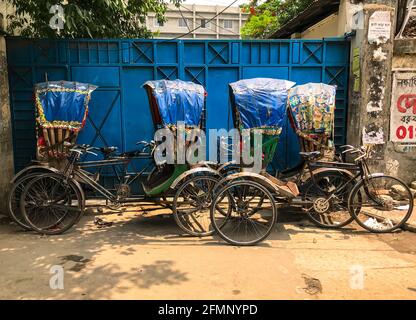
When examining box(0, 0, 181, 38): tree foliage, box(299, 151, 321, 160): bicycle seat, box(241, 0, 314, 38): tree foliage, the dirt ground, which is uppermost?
box(241, 0, 314, 38): tree foliage

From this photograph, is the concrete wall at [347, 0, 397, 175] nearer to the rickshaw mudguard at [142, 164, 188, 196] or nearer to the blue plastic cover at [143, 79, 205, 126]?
the blue plastic cover at [143, 79, 205, 126]

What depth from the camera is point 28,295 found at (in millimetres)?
3799

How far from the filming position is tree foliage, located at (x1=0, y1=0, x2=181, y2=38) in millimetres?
6206

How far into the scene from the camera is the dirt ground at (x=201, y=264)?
3.87 meters

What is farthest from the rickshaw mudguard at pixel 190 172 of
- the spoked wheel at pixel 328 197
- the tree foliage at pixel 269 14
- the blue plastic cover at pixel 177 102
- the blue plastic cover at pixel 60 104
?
the tree foliage at pixel 269 14

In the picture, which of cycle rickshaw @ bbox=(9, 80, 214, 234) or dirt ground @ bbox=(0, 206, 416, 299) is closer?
dirt ground @ bbox=(0, 206, 416, 299)

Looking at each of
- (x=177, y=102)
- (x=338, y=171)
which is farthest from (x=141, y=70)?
(x=338, y=171)

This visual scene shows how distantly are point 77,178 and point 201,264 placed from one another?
2.38 metres

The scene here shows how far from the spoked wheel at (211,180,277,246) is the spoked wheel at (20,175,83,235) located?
6.57 feet

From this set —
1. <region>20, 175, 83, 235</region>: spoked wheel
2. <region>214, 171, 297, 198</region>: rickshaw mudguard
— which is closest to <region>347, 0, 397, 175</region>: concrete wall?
<region>214, 171, 297, 198</region>: rickshaw mudguard

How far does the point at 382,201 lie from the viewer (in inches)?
217

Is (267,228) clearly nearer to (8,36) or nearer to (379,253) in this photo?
(379,253)

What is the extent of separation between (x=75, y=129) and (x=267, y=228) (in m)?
3.13

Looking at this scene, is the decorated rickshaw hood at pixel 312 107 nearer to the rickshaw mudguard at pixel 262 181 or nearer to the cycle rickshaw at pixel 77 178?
the rickshaw mudguard at pixel 262 181
